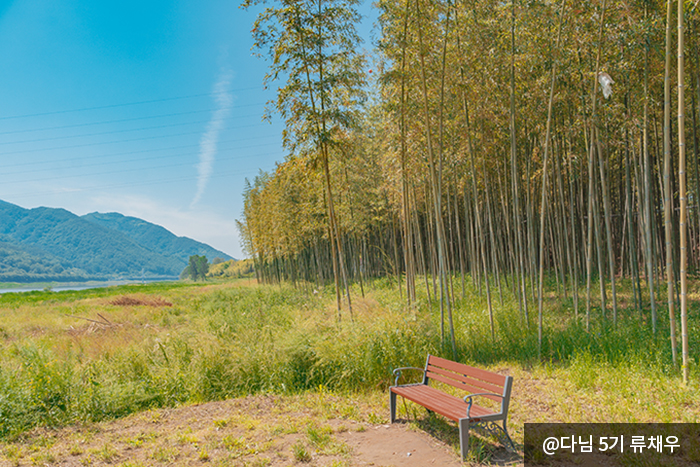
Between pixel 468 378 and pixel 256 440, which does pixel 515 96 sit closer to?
pixel 468 378

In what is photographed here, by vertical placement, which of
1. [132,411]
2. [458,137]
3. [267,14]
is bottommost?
[132,411]

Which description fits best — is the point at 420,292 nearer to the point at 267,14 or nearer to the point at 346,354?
the point at 346,354

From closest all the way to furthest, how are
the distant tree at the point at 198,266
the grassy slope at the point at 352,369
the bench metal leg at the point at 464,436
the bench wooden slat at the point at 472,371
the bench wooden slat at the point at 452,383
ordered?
the bench metal leg at the point at 464,436 → the bench wooden slat at the point at 472,371 → the bench wooden slat at the point at 452,383 → the grassy slope at the point at 352,369 → the distant tree at the point at 198,266

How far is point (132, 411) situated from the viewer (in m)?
4.59

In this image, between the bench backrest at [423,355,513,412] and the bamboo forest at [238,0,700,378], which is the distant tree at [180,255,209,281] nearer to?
the bamboo forest at [238,0,700,378]

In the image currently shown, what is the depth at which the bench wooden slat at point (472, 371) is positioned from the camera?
3064mm

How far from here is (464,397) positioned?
10.9 ft

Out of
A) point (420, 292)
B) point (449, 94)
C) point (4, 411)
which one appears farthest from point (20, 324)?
point (449, 94)

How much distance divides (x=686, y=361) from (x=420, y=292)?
7.65m

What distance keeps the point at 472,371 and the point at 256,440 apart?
6.25 ft

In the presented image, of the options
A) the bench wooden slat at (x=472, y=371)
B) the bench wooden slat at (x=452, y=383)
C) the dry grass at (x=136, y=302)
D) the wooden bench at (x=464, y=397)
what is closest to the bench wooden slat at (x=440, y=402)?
the wooden bench at (x=464, y=397)

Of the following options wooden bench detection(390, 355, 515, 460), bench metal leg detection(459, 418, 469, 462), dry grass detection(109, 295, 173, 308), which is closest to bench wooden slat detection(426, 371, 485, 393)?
wooden bench detection(390, 355, 515, 460)

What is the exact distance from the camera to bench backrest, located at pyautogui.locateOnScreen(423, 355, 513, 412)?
3000 millimetres

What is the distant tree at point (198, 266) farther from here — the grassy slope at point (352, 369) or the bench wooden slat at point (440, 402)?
the bench wooden slat at point (440, 402)
